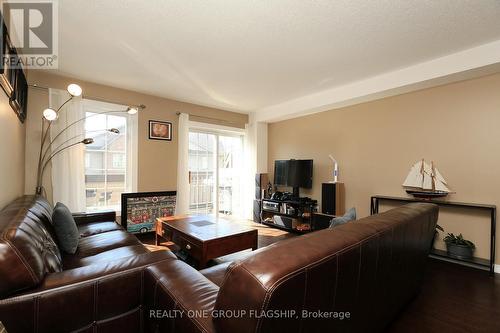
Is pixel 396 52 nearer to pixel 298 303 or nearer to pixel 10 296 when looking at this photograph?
pixel 298 303

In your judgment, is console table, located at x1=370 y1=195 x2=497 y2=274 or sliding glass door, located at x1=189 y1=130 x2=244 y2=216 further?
sliding glass door, located at x1=189 y1=130 x2=244 y2=216

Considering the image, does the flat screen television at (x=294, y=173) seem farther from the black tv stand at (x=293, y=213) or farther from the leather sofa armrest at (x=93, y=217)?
the leather sofa armrest at (x=93, y=217)

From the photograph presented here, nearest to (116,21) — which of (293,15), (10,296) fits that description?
(293,15)

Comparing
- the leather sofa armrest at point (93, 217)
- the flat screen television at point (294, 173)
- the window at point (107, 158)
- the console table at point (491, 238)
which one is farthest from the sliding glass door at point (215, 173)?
the console table at point (491, 238)

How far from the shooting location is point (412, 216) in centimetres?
157

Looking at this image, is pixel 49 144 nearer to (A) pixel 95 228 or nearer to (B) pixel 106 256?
(A) pixel 95 228

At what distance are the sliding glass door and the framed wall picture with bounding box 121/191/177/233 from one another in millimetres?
615

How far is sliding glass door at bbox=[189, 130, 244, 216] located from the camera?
480cm

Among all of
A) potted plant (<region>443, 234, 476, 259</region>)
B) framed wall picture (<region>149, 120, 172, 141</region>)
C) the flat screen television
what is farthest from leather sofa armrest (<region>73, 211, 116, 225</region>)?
potted plant (<region>443, 234, 476, 259</region>)

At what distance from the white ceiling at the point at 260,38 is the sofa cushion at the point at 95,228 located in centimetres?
197

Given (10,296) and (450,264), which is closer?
(10,296)

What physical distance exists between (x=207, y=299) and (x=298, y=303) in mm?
414

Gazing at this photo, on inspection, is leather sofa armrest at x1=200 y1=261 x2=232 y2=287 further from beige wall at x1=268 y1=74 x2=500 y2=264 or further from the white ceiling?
beige wall at x1=268 y1=74 x2=500 y2=264

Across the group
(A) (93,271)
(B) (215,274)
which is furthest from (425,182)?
(A) (93,271)
